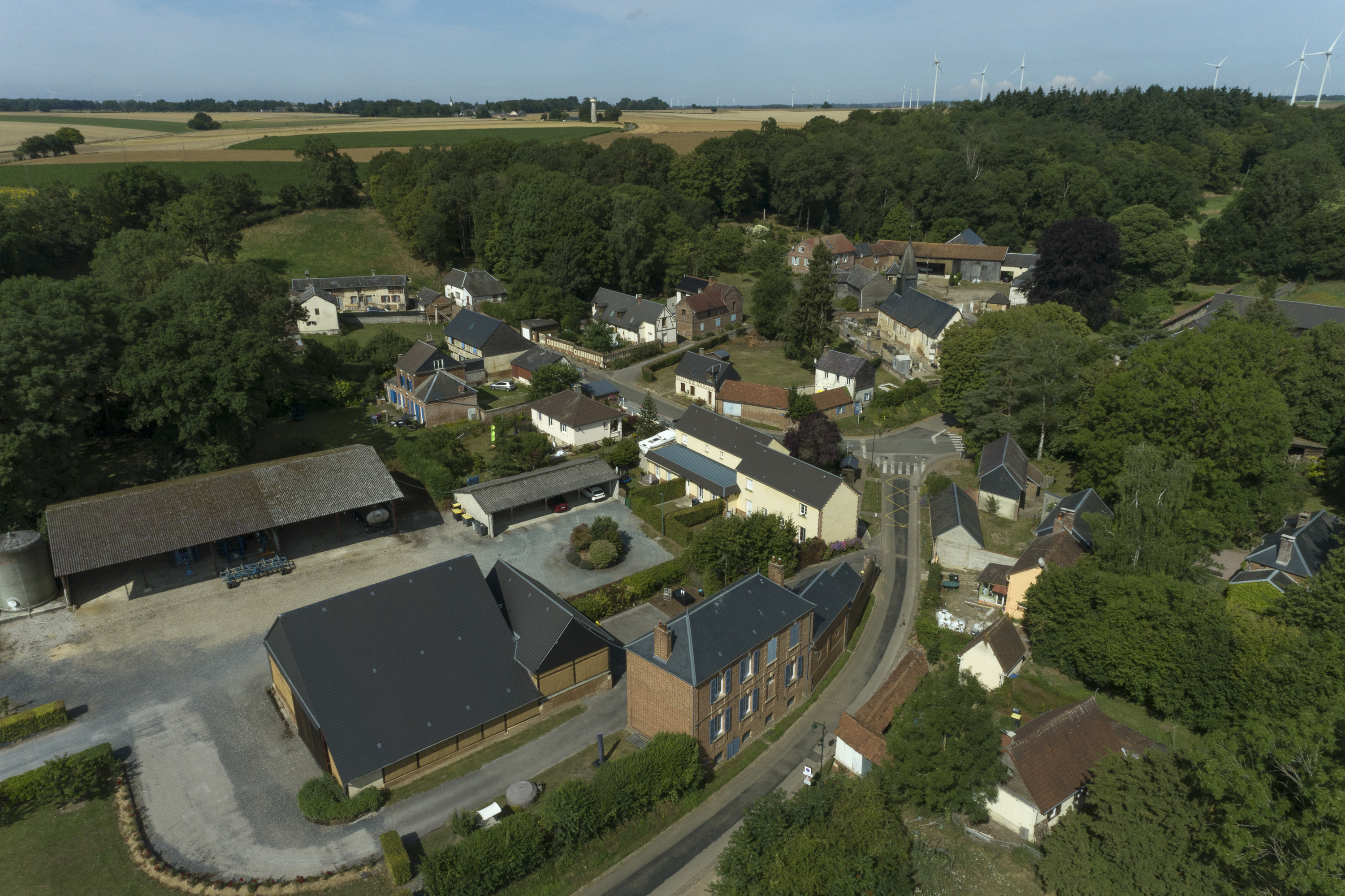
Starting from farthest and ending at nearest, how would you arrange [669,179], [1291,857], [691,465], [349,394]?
[669,179], [349,394], [691,465], [1291,857]

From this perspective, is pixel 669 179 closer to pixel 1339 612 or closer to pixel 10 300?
pixel 10 300

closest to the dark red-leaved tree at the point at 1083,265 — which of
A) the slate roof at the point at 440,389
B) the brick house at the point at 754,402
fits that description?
the brick house at the point at 754,402

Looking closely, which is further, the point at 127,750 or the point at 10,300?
the point at 10,300

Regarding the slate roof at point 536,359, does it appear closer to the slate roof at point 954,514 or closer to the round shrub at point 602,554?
the round shrub at point 602,554

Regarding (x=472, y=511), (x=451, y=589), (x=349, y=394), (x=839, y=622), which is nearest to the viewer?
(x=451, y=589)

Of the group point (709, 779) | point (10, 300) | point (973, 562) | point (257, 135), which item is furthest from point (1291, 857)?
point (257, 135)

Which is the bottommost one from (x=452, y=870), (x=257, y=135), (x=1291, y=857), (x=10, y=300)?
(x=452, y=870)

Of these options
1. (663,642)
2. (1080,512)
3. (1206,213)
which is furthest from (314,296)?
(1206,213)
